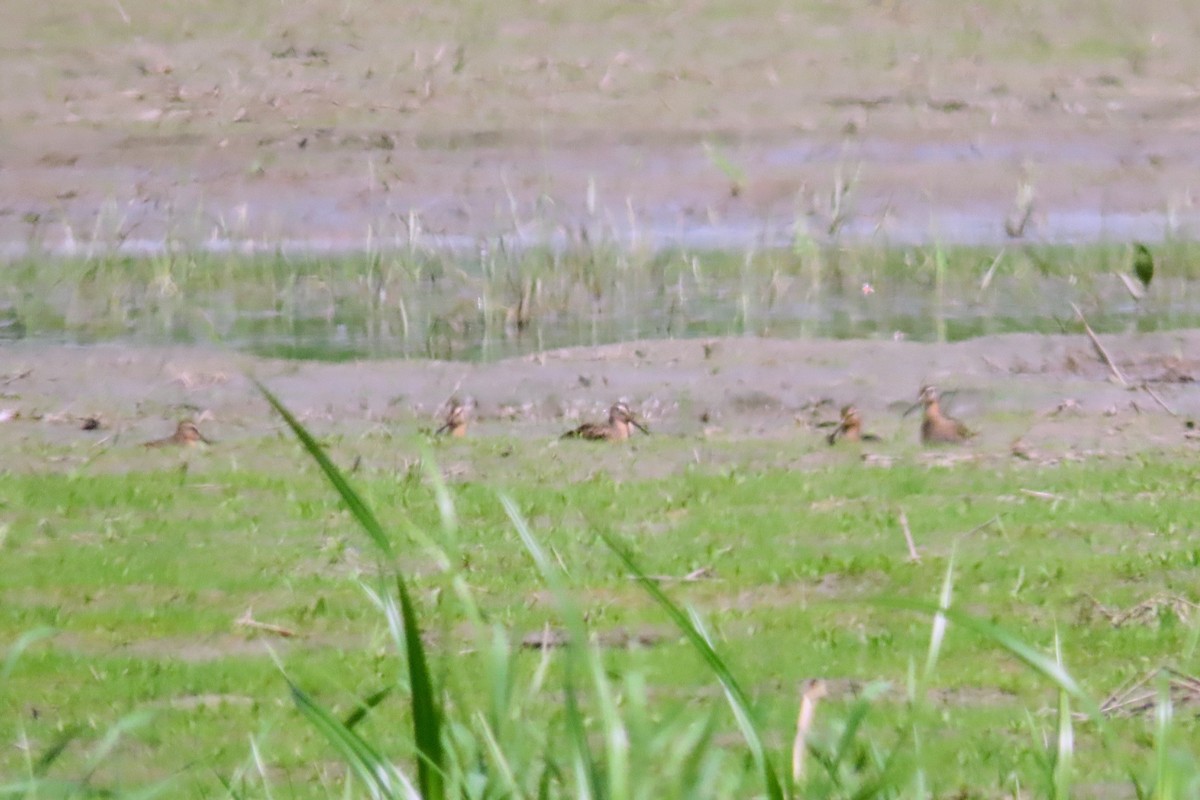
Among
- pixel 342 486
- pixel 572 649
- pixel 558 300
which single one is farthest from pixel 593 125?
pixel 342 486

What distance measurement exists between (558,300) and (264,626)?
13.5ft

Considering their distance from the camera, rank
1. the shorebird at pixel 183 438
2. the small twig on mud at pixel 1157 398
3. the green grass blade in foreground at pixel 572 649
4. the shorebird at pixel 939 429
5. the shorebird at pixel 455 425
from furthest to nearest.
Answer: the small twig on mud at pixel 1157 398
the shorebird at pixel 455 425
the shorebird at pixel 183 438
the shorebird at pixel 939 429
the green grass blade in foreground at pixel 572 649

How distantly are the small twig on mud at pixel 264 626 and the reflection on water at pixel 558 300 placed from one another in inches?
131

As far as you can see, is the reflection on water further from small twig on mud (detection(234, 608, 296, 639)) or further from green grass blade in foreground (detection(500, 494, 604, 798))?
green grass blade in foreground (detection(500, 494, 604, 798))

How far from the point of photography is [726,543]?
481 centimetres

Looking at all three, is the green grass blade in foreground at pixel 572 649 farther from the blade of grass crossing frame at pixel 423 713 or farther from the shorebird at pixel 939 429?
the shorebird at pixel 939 429

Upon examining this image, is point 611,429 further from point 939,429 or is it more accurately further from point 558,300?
point 558,300

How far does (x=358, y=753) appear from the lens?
200 cm

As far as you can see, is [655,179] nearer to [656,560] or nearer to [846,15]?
[846,15]

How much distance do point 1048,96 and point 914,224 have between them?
6.54ft

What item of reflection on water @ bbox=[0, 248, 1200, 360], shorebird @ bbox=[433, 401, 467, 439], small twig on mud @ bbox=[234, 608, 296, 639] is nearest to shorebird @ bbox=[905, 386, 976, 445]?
shorebird @ bbox=[433, 401, 467, 439]

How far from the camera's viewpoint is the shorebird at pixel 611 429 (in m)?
6.07

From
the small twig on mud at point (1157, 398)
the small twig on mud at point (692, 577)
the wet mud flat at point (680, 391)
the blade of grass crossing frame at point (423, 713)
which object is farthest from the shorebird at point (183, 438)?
the blade of grass crossing frame at point (423, 713)

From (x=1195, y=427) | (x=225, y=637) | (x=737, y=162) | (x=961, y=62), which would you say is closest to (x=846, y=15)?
(x=961, y=62)
